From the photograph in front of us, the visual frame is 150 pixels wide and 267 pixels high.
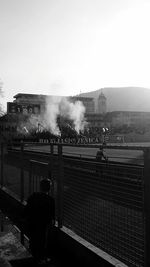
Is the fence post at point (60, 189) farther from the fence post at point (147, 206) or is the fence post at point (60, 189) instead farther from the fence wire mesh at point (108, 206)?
the fence post at point (147, 206)

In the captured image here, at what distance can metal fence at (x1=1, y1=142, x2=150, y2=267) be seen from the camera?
4.60m

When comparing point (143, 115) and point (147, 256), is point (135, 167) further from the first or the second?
point (143, 115)

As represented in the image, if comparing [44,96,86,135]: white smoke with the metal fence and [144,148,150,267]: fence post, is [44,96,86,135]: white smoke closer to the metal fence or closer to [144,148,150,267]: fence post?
the metal fence

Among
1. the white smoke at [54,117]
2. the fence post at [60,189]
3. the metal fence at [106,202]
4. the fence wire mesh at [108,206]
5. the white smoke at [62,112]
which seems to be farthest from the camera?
the white smoke at [62,112]

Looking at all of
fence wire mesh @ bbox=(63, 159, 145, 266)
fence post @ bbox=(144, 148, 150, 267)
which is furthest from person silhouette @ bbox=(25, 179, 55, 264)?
fence post @ bbox=(144, 148, 150, 267)

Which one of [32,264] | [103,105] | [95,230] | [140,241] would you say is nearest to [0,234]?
[32,264]

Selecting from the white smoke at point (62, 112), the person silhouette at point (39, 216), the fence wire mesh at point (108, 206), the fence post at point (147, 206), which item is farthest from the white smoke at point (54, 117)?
the fence post at point (147, 206)

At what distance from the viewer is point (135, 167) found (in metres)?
4.62

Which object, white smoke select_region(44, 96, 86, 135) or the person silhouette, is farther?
white smoke select_region(44, 96, 86, 135)

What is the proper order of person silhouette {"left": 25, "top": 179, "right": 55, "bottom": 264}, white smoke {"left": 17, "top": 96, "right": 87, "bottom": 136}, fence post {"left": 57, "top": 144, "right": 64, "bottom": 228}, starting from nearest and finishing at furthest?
person silhouette {"left": 25, "top": 179, "right": 55, "bottom": 264}
fence post {"left": 57, "top": 144, "right": 64, "bottom": 228}
white smoke {"left": 17, "top": 96, "right": 87, "bottom": 136}

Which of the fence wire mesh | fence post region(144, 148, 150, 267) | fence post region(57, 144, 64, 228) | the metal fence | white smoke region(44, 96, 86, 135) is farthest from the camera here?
white smoke region(44, 96, 86, 135)

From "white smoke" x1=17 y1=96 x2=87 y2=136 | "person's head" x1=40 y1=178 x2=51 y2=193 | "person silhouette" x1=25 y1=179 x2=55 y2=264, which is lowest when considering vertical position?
"person silhouette" x1=25 y1=179 x2=55 y2=264

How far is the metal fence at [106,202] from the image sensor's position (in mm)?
4598

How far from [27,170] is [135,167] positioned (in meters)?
5.30
